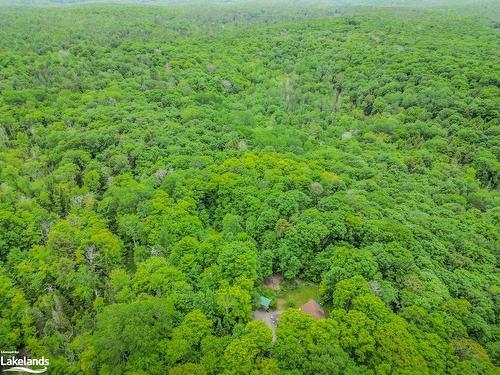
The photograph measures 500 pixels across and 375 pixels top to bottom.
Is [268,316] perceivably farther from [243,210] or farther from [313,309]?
[243,210]

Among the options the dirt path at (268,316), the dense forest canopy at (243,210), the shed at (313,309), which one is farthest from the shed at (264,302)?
the shed at (313,309)

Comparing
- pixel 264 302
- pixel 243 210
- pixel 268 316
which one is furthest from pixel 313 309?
pixel 243 210

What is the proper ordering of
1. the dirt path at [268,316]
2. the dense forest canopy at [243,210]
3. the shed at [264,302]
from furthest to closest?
the shed at [264,302]
the dirt path at [268,316]
the dense forest canopy at [243,210]

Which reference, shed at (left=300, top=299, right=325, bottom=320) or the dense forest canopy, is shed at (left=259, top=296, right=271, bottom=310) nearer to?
the dense forest canopy

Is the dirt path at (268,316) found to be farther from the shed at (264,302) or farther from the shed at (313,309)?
the shed at (313,309)

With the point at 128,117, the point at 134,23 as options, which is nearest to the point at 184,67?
the point at 128,117

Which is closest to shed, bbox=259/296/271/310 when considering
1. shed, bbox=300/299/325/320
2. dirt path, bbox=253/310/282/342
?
dirt path, bbox=253/310/282/342
